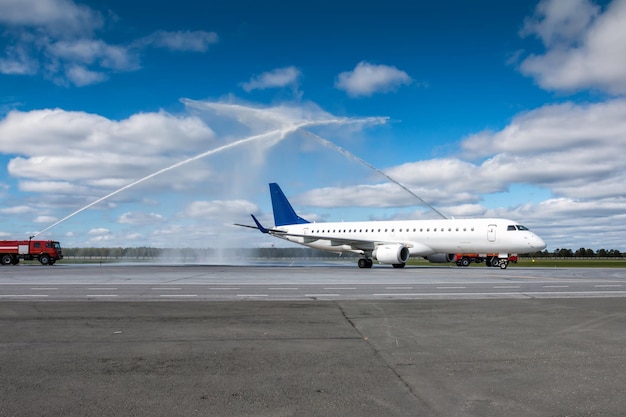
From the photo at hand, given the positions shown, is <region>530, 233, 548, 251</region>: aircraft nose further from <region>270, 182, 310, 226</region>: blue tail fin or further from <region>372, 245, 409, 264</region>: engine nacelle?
<region>270, 182, 310, 226</region>: blue tail fin

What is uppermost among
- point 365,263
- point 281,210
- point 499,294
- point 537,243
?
point 281,210

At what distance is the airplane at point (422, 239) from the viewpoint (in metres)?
38.4

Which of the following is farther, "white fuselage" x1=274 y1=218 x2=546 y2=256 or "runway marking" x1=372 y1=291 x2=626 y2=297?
"white fuselage" x1=274 y1=218 x2=546 y2=256

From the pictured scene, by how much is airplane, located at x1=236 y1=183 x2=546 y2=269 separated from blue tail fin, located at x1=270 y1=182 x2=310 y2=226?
484cm

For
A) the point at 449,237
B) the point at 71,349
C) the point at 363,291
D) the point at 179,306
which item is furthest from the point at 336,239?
the point at 71,349

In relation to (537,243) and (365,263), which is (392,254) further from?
(537,243)

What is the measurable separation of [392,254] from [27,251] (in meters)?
40.4

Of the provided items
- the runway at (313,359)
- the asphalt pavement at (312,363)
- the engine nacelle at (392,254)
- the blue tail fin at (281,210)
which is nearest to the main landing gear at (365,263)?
the engine nacelle at (392,254)

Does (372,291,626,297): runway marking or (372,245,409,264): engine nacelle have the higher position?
(372,245,409,264): engine nacelle

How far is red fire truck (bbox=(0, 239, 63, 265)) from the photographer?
5409 centimetres

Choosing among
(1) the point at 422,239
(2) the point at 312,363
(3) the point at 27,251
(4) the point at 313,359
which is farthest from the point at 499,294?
(3) the point at 27,251

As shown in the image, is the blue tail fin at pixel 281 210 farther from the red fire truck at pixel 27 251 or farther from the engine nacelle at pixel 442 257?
the red fire truck at pixel 27 251

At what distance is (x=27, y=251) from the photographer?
54.2m

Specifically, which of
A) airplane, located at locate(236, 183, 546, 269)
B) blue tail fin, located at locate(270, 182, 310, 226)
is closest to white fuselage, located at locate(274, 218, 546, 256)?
airplane, located at locate(236, 183, 546, 269)
